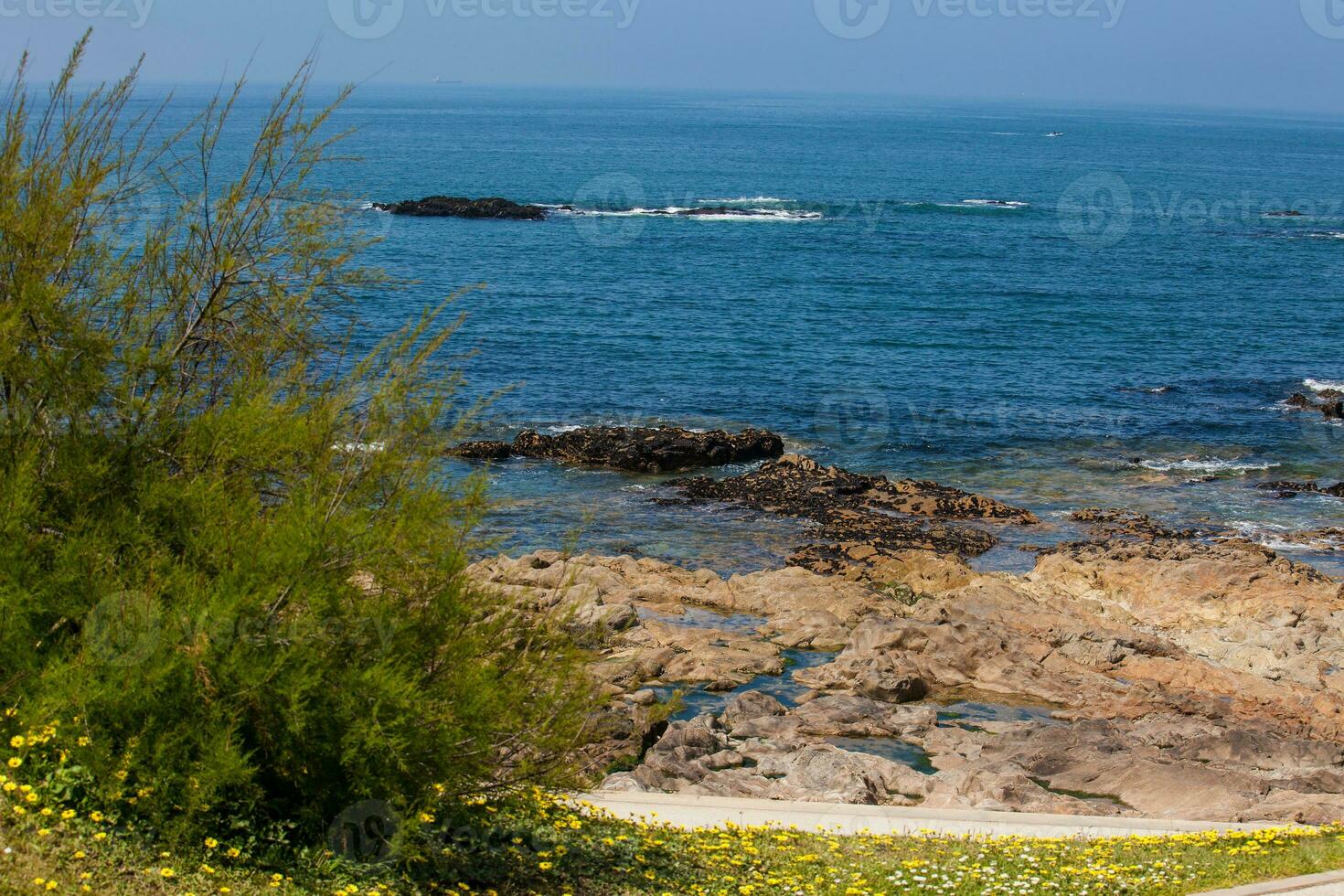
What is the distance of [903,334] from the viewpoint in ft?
177

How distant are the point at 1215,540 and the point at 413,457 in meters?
23.8

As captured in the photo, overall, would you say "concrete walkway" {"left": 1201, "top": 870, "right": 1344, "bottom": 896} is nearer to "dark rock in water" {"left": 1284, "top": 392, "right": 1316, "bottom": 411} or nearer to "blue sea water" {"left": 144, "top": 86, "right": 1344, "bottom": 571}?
"blue sea water" {"left": 144, "top": 86, "right": 1344, "bottom": 571}

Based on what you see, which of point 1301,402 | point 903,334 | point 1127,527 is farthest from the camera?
point 903,334

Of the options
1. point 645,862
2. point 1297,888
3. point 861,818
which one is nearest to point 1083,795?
point 861,818

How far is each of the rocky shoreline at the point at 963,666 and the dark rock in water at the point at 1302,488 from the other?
498cm

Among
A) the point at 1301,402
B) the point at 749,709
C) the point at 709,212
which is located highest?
the point at 709,212

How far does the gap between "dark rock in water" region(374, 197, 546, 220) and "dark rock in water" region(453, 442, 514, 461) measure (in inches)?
2114

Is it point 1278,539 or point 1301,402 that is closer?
point 1278,539

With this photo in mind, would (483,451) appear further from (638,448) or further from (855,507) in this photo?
(855,507)

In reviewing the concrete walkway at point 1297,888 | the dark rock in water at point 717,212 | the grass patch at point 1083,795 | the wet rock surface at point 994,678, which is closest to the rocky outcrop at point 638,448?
the wet rock surface at point 994,678

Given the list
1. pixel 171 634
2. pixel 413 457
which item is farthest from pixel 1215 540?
pixel 171 634

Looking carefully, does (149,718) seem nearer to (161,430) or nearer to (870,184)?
(161,430)

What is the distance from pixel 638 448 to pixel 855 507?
6415mm

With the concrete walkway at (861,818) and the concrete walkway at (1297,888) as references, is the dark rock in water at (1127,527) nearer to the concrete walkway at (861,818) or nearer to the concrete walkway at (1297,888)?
the concrete walkway at (861,818)
